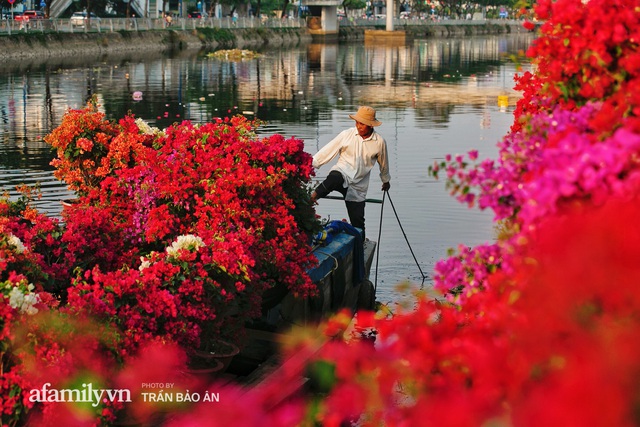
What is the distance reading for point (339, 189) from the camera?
13.2m

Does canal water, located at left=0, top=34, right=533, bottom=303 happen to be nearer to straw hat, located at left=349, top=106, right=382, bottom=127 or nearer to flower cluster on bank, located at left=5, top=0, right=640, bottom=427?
flower cluster on bank, located at left=5, top=0, right=640, bottom=427

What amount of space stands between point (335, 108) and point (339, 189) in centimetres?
2531

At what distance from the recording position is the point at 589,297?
2.85 metres

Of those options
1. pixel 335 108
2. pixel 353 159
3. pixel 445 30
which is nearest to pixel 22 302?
pixel 353 159

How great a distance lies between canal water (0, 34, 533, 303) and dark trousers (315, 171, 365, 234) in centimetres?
39

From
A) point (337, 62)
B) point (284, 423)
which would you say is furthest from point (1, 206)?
point (337, 62)

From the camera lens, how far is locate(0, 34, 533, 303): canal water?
17.7 metres

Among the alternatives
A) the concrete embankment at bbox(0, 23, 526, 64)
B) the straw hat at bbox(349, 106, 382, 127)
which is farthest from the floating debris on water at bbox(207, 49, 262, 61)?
the straw hat at bbox(349, 106, 382, 127)

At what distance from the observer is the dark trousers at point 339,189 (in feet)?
42.6

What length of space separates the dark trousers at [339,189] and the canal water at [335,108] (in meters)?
0.39

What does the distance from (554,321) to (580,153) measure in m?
1.69

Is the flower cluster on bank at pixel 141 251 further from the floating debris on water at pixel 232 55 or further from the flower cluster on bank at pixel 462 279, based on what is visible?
the floating debris on water at pixel 232 55

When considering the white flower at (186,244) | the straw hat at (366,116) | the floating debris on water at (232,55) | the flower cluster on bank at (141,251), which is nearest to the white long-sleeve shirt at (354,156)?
the straw hat at (366,116)

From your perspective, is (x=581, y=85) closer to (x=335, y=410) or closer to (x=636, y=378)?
(x=335, y=410)
